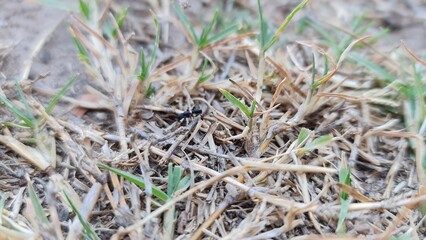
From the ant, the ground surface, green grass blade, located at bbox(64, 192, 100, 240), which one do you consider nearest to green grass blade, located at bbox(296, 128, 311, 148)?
the ground surface

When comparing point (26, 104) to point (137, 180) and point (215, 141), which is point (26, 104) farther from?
point (215, 141)

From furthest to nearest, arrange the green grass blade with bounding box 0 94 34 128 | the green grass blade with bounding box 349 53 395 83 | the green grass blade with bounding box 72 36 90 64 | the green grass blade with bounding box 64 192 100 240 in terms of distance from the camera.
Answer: the green grass blade with bounding box 349 53 395 83, the green grass blade with bounding box 72 36 90 64, the green grass blade with bounding box 0 94 34 128, the green grass blade with bounding box 64 192 100 240

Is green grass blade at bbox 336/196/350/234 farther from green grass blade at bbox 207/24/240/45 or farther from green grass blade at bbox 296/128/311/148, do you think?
green grass blade at bbox 207/24/240/45

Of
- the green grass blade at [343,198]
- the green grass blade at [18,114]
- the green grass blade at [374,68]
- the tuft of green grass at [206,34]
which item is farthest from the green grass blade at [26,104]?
the green grass blade at [374,68]

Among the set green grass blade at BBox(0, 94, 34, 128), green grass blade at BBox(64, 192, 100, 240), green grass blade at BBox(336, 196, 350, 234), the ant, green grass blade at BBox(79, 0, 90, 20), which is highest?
green grass blade at BBox(79, 0, 90, 20)

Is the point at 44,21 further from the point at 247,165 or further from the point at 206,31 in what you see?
the point at 247,165

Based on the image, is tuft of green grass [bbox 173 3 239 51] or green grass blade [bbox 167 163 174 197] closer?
green grass blade [bbox 167 163 174 197]

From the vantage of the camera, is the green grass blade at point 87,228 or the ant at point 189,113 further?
the ant at point 189,113

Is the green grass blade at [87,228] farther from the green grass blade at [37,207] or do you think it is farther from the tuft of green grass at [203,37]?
the tuft of green grass at [203,37]
